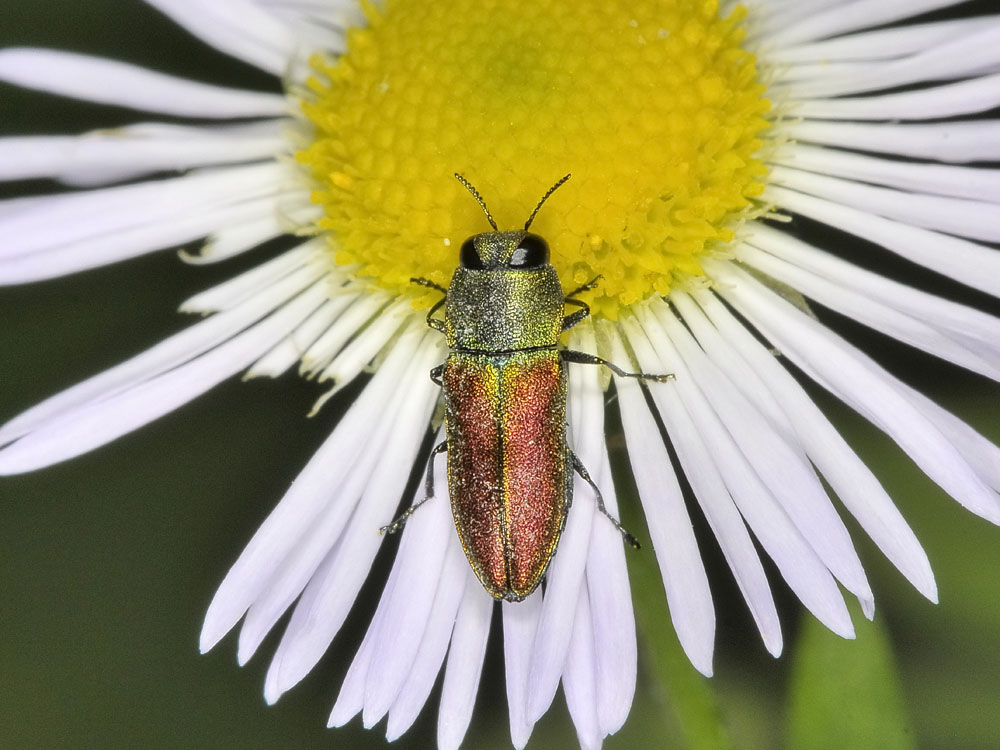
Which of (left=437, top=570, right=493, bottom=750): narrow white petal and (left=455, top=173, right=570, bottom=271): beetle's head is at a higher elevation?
(left=455, top=173, right=570, bottom=271): beetle's head

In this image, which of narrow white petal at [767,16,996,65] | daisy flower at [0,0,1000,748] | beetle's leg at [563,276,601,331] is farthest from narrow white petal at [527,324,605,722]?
narrow white petal at [767,16,996,65]

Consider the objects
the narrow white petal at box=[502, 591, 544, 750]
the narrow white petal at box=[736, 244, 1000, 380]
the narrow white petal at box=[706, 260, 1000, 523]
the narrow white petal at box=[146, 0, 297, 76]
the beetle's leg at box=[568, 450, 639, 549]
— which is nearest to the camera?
the narrow white petal at box=[706, 260, 1000, 523]

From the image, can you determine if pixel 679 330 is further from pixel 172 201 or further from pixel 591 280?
Result: pixel 172 201

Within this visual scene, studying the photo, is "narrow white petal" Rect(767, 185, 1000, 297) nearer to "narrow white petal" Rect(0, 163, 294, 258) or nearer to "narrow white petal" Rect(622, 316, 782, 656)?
→ "narrow white petal" Rect(622, 316, 782, 656)

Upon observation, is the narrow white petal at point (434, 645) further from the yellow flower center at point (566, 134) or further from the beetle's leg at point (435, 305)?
the yellow flower center at point (566, 134)

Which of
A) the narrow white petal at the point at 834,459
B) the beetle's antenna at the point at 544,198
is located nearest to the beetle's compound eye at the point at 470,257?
the beetle's antenna at the point at 544,198
